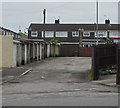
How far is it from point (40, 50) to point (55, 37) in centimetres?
3703

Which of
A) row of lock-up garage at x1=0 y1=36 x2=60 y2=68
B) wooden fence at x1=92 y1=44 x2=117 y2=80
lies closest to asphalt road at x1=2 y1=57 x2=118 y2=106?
wooden fence at x1=92 y1=44 x2=117 y2=80

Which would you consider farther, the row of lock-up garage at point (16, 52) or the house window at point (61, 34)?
the house window at point (61, 34)

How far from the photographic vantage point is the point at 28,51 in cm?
3991

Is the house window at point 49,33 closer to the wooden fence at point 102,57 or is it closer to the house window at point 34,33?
the house window at point 34,33

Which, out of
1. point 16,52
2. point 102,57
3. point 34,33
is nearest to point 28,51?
point 16,52

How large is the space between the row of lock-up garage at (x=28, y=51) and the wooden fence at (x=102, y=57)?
40.8 feet

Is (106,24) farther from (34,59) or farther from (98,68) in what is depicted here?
(98,68)

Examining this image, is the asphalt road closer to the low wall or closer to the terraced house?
the low wall

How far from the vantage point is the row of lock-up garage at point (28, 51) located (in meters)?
34.7

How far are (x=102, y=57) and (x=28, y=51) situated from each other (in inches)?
705

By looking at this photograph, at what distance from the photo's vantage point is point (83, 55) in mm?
63594

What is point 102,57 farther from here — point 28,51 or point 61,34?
point 61,34

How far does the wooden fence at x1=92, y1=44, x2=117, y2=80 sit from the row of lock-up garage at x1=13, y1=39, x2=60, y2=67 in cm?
1244

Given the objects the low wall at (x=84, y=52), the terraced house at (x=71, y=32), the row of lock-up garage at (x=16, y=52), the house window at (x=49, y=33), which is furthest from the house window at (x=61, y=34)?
the row of lock-up garage at (x=16, y=52)
